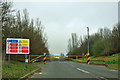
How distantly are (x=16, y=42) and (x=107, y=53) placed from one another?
35.0 meters

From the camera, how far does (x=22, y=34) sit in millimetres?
23281

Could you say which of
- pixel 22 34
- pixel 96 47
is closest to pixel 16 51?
pixel 22 34

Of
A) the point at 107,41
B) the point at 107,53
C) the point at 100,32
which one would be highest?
the point at 100,32

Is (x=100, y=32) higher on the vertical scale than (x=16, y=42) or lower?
higher

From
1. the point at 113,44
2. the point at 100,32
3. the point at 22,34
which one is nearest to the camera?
the point at 22,34

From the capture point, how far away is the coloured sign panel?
1527cm

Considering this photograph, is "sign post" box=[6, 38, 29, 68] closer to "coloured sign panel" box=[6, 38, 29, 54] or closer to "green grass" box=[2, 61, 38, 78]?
"coloured sign panel" box=[6, 38, 29, 54]

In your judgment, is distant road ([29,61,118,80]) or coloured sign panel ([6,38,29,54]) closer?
distant road ([29,61,118,80])

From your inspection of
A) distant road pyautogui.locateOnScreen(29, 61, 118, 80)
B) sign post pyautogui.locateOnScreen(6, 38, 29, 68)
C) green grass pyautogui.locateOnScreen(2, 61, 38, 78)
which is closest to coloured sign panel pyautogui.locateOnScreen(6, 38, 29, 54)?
sign post pyautogui.locateOnScreen(6, 38, 29, 68)

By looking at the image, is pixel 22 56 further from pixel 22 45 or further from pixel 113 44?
pixel 113 44

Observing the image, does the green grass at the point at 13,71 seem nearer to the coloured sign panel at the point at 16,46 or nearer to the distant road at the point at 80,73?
the distant road at the point at 80,73

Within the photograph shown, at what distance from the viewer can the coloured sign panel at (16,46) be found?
1527 centimetres

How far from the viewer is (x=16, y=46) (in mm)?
15617

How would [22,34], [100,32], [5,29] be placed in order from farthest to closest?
1. [100,32]
2. [22,34]
3. [5,29]
